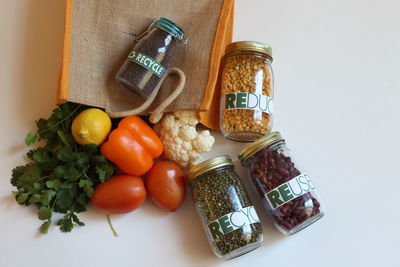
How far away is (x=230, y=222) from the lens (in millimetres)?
843

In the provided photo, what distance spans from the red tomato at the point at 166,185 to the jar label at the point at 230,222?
108 mm

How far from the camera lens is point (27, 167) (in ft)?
2.97

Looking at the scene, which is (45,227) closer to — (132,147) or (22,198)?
(22,198)

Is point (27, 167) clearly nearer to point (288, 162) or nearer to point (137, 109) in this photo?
point (137, 109)

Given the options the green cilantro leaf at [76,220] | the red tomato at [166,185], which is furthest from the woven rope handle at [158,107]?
the green cilantro leaf at [76,220]

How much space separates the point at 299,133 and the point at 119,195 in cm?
49

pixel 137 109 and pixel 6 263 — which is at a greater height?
pixel 137 109

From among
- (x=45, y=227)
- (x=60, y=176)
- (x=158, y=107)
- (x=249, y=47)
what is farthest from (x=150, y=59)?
(x=45, y=227)

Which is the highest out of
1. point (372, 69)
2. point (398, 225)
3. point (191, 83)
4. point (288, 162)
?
point (191, 83)

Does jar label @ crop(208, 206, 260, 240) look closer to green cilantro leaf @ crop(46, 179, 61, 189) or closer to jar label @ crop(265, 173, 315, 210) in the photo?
jar label @ crop(265, 173, 315, 210)

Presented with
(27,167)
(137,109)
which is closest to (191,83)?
(137,109)

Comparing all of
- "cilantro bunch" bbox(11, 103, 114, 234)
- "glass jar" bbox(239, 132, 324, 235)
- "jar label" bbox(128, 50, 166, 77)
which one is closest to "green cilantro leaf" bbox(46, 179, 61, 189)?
"cilantro bunch" bbox(11, 103, 114, 234)

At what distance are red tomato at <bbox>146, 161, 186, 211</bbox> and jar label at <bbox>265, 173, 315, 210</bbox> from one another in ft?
0.70

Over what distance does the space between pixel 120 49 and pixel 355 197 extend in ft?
2.32
